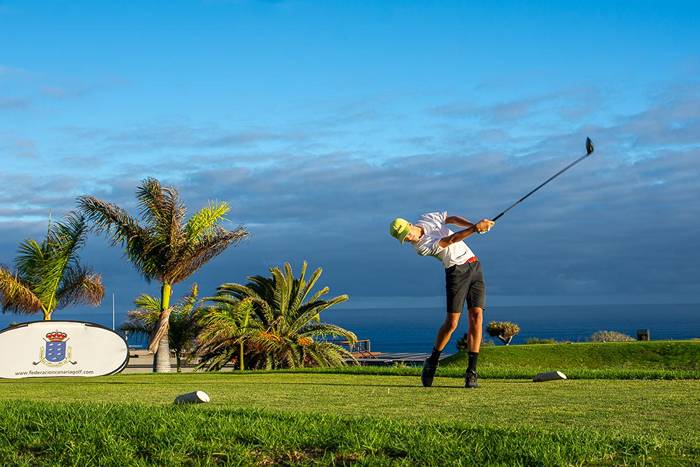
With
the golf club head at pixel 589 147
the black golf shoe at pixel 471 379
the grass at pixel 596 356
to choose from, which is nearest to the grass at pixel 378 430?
the black golf shoe at pixel 471 379

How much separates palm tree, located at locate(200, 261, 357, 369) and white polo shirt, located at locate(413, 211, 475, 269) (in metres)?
18.7

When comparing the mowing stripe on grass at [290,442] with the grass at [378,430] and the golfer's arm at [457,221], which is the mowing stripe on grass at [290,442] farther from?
the golfer's arm at [457,221]

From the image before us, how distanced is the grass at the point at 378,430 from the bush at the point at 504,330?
27.7 m

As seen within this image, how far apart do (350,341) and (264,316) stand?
3.46 metres

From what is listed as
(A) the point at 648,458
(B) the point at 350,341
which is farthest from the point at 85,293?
(A) the point at 648,458

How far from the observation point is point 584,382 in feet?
33.0

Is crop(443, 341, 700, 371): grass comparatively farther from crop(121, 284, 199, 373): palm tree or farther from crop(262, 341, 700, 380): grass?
crop(121, 284, 199, 373): palm tree

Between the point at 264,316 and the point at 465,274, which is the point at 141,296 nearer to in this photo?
the point at 264,316

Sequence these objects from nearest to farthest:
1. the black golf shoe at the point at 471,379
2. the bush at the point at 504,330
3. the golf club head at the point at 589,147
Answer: the black golf shoe at the point at 471,379 → the golf club head at the point at 589,147 → the bush at the point at 504,330

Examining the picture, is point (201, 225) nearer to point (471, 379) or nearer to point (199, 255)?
point (199, 255)

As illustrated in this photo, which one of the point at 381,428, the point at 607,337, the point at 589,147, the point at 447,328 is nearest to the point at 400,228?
the point at 447,328

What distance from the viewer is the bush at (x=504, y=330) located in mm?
35719

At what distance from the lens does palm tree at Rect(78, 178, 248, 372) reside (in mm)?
24406

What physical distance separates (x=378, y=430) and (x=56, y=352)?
1440 centimetres
